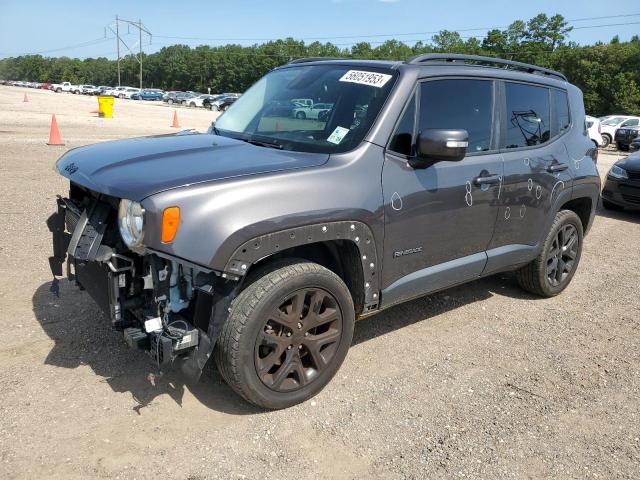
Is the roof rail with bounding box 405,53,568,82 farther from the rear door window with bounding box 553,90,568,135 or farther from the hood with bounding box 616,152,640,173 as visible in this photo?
the hood with bounding box 616,152,640,173

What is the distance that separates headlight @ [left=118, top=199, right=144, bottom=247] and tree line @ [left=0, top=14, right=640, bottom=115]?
17833mm

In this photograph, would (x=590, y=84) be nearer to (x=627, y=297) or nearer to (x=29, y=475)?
(x=627, y=297)

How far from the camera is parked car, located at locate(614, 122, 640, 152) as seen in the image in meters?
23.9

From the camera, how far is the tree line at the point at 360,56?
52050 millimetres

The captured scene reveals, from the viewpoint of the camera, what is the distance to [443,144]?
10.4 feet

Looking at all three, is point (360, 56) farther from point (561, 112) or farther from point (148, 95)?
point (561, 112)

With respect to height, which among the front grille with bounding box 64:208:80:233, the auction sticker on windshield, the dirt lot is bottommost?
the dirt lot

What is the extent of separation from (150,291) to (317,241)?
941 millimetres

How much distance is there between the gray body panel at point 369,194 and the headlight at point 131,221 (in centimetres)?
5

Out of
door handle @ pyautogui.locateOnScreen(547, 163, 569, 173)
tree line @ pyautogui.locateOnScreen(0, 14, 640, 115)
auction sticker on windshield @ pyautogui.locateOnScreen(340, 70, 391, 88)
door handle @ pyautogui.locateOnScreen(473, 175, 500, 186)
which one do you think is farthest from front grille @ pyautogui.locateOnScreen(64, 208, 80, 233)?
tree line @ pyautogui.locateOnScreen(0, 14, 640, 115)

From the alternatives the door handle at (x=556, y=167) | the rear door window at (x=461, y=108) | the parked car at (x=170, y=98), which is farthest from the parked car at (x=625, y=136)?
the parked car at (x=170, y=98)

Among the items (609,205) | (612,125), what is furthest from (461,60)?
(612,125)

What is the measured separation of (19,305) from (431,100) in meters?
3.48

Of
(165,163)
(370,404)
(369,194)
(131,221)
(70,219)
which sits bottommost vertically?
(370,404)
